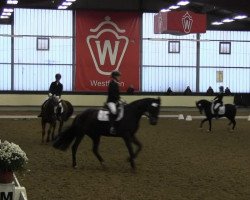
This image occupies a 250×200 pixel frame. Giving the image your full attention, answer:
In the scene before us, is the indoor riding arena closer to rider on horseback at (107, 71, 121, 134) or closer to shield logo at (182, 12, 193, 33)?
shield logo at (182, 12, 193, 33)

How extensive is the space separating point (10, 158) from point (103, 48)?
3175 centimetres

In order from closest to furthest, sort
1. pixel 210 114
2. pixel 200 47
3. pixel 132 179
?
1. pixel 132 179
2. pixel 210 114
3. pixel 200 47

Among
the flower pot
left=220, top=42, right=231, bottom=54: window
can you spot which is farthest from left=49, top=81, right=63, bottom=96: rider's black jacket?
left=220, top=42, right=231, bottom=54: window

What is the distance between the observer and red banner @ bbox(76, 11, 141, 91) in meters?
38.3

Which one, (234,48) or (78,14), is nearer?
(78,14)

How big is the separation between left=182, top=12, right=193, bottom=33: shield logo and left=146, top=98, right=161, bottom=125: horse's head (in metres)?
16.6

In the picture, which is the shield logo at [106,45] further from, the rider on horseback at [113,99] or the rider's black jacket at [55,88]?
the rider on horseback at [113,99]

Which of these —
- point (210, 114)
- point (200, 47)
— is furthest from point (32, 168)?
point (200, 47)

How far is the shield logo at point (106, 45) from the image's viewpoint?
38375 mm

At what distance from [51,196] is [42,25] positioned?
3047cm

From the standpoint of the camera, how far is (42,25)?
37875 mm

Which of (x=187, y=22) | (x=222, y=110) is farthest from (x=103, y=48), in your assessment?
(x=222, y=110)

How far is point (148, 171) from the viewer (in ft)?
37.1

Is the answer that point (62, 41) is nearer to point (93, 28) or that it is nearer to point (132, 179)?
point (93, 28)
